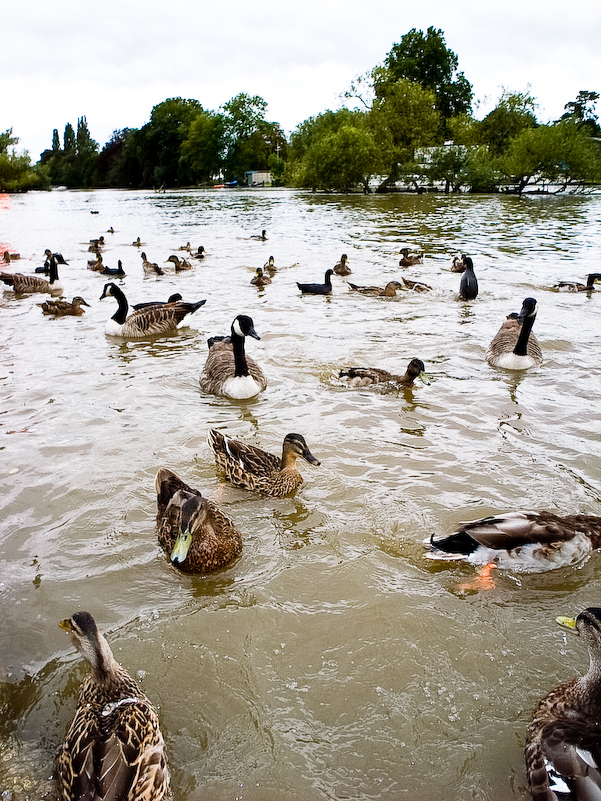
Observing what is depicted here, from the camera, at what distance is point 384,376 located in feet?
27.7

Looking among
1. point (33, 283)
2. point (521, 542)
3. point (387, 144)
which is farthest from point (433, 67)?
point (521, 542)

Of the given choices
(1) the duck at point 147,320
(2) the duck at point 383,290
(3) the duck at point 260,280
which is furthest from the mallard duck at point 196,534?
(3) the duck at point 260,280

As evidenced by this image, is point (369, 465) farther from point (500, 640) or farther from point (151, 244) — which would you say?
point (151, 244)

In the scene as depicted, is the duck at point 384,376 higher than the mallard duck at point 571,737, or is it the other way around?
the duck at point 384,376

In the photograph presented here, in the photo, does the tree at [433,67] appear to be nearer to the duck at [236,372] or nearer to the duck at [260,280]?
A: the duck at [260,280]

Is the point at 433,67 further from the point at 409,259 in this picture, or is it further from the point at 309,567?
the point at 309,567

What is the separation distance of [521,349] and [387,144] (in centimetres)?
5467

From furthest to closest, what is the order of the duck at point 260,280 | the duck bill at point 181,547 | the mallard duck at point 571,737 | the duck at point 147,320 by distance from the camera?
the duck at point 260,280
the duck at point 147,320
the duck bill at point 181,547
the mallard duck at point 571,737

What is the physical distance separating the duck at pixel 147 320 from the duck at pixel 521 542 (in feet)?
28.3

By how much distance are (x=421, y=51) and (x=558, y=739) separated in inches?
4018

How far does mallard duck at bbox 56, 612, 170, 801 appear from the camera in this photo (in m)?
2.77

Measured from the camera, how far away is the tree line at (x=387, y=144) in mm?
53062

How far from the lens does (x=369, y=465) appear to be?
20.5 ft

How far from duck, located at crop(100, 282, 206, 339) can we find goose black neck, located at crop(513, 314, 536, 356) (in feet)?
21.1
